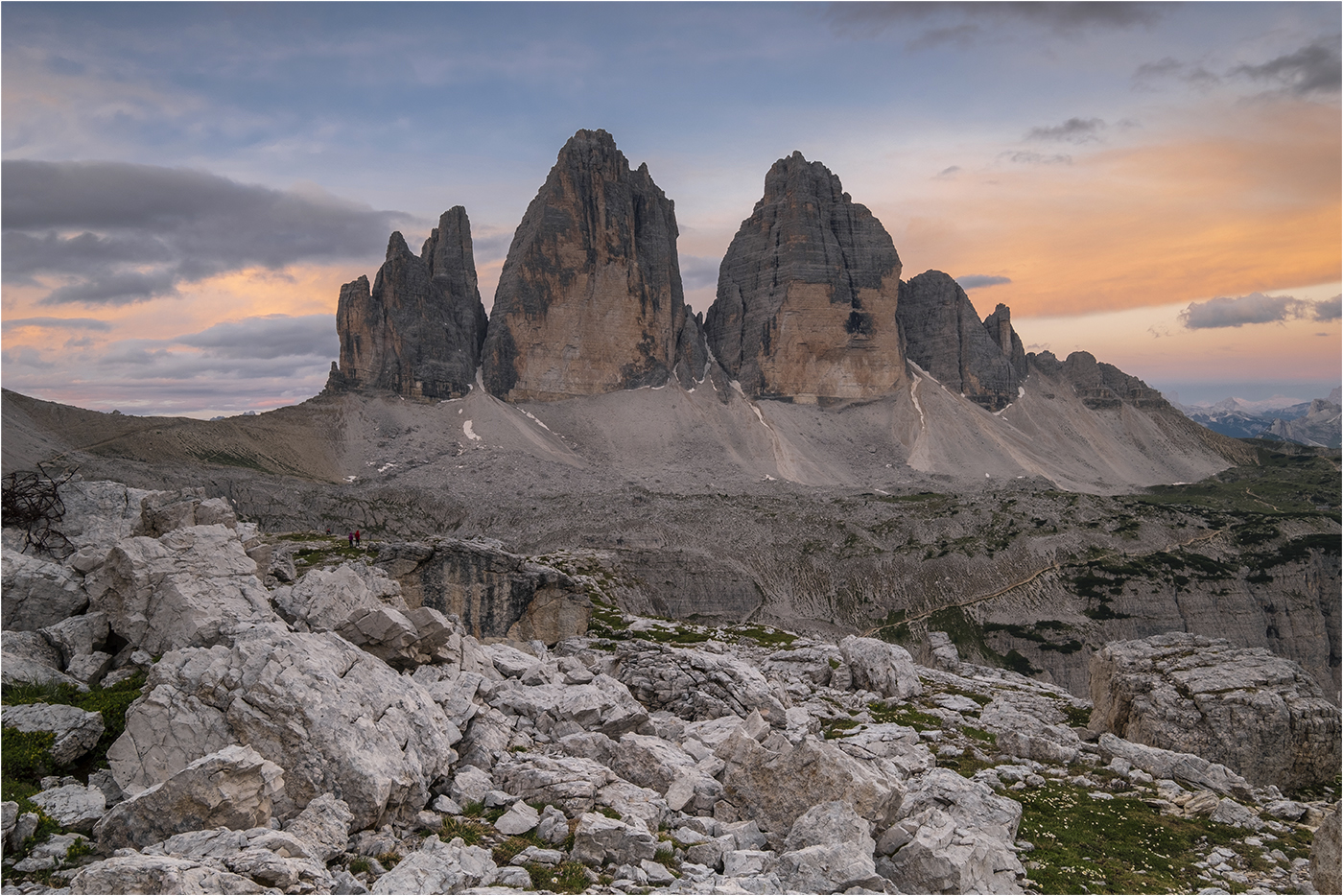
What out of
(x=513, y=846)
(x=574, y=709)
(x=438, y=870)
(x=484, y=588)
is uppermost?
(x=484, y=588)

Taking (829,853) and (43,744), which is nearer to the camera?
(43,744)

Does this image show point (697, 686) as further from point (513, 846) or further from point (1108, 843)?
A: point (513, 846)

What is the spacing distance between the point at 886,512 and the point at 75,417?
16113 centimetres

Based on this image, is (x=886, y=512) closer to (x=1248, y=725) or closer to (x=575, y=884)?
(x=1248, y=725)

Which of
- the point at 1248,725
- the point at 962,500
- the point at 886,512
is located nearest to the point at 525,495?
the point at 886,512

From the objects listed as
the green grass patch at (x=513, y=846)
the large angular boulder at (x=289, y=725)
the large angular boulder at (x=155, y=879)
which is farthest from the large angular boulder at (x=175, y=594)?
the green grass patch at (x=513, y=846)

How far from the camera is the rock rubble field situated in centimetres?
1347

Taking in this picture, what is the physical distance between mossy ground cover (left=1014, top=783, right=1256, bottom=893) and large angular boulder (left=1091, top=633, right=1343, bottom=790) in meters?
7.15

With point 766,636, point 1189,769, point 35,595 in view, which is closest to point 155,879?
point 35,595

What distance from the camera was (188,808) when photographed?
13.2 m

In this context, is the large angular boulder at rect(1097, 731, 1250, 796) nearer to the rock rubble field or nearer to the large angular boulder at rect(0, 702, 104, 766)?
the rock rubble field

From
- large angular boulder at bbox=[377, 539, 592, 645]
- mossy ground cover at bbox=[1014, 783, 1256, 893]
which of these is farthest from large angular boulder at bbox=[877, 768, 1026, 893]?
large angular boulder at bbox=[377, 539, 592, 645]

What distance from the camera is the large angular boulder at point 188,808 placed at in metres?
13.1

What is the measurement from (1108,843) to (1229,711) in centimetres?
1251
